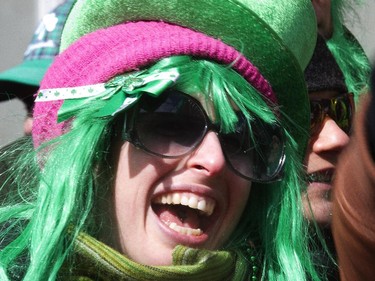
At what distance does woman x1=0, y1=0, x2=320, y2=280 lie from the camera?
5.08 feet

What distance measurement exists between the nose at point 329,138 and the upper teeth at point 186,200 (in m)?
0.57

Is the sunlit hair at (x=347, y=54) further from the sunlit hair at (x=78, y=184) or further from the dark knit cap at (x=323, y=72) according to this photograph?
the sunlit hair at (x=78, y=184)

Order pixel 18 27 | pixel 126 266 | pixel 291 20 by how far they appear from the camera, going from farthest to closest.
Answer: pixel 18 27 < pixel 291 20 < pixel 126 266

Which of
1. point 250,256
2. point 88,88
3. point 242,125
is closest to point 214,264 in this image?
point 250,256

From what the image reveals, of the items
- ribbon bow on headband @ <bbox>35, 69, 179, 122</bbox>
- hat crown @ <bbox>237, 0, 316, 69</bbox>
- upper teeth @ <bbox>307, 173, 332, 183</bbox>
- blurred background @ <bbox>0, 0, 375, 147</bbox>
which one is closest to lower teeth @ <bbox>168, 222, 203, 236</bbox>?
ribbon bow on headband @ <bbox>35, 69, 179, 122</bbox>

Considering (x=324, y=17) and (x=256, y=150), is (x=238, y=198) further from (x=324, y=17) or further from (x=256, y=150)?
(x=324, y=17)

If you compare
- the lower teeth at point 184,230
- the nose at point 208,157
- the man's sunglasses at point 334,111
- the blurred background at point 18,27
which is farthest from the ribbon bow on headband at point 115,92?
the blurred background at point 18,27

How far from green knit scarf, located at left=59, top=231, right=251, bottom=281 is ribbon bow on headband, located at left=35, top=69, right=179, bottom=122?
9.2 inches

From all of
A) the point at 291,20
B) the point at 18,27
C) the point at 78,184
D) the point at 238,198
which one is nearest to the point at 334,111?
the point at 291,20

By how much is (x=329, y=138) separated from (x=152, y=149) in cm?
66

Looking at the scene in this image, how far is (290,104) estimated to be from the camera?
1714 mm

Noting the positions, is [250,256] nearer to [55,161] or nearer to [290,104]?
[290,104]

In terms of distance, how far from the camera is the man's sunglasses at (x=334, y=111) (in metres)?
2.11

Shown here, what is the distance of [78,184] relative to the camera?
158 centimetres
